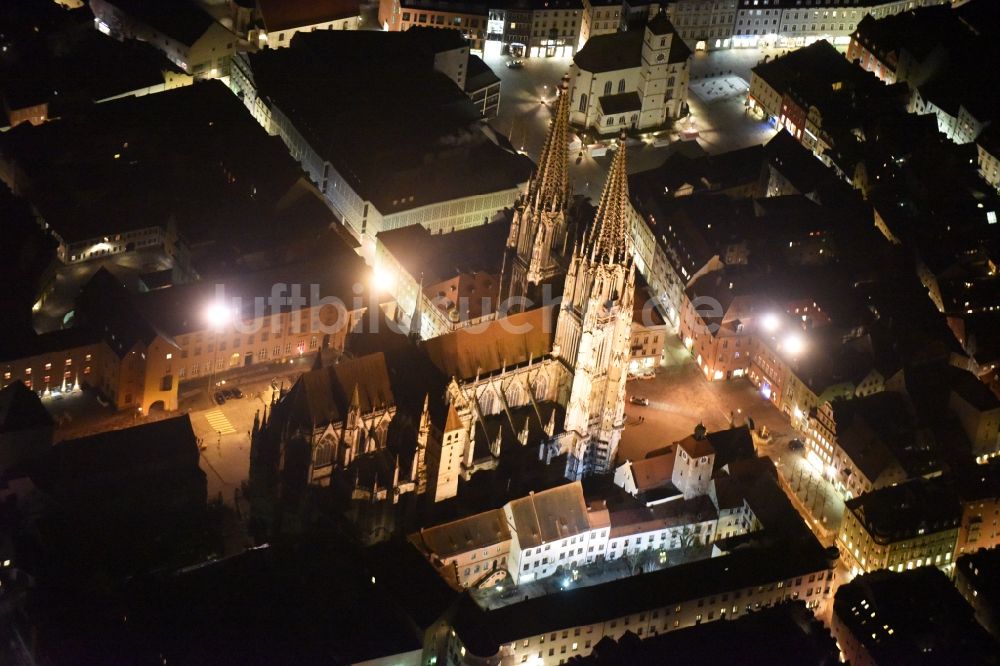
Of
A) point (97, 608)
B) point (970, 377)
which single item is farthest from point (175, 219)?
point (970, 377)

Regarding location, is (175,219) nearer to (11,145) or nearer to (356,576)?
(11,145)

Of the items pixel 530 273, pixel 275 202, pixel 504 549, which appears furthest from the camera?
pixel 275 202

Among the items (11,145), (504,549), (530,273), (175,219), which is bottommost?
(504,549)

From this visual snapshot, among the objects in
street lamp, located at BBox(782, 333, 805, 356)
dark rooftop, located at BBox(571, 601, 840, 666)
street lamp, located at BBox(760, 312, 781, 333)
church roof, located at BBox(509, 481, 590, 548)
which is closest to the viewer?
dark rooftop, located at BBox(571, 601, 840, 666)

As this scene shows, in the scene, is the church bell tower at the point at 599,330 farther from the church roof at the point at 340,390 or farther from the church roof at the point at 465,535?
the church roof at the point at 340,390

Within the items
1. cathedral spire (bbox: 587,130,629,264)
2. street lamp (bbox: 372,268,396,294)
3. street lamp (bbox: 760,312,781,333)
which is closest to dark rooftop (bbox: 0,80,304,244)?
street lamp (bbox: 372,268,396,294)

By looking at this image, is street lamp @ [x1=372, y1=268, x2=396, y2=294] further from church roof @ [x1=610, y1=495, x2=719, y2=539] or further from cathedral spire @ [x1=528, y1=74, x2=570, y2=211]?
church roof @ [x1=610, y1=495, x2=719, y2=539]
